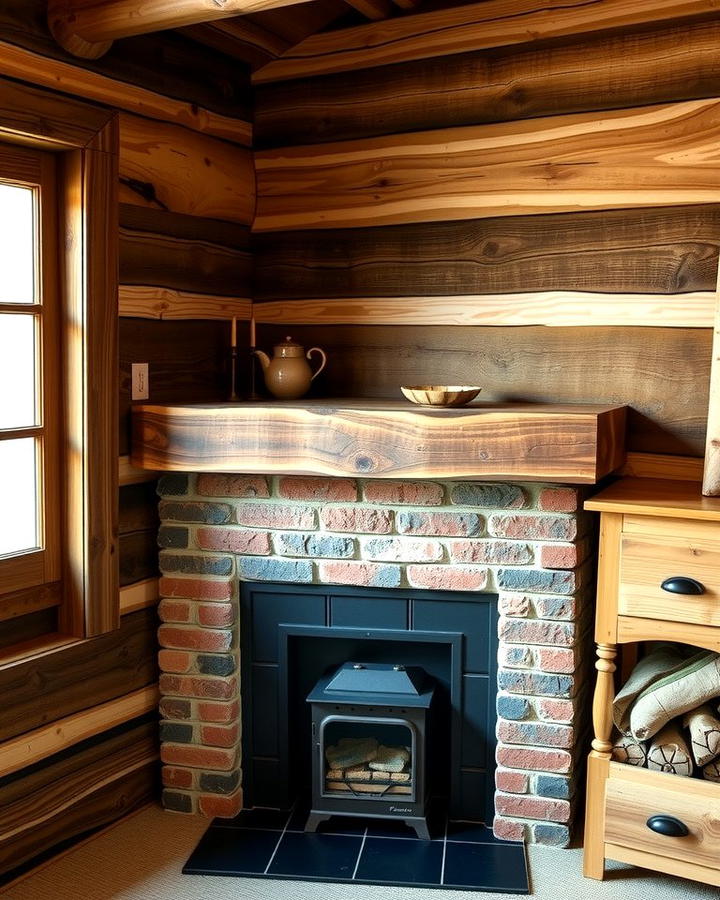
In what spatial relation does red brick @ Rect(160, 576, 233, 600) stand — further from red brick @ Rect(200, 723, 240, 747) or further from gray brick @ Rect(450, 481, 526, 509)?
gray brick @ Rect(450, 481, 526, 509)

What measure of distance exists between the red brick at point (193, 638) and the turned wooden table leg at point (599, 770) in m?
1.05

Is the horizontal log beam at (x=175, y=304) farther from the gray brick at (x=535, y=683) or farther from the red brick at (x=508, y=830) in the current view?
the red brick at (x=508, y=830)

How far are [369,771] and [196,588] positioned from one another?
721 mm

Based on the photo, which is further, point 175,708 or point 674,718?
point 175,708

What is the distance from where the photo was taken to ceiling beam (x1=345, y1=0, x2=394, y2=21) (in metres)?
2.88

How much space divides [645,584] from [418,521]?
0.63 metres

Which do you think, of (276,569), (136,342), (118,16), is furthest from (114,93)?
(276,569)

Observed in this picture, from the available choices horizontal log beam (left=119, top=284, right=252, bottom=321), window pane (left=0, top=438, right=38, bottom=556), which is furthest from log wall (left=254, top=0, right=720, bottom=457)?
window pane (left=0, top=438, right=38, bottom=556)

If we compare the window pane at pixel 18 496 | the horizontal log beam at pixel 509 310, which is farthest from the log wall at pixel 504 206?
the window pane at pixel 18 496

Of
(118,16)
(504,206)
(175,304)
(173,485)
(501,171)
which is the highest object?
(118,16)

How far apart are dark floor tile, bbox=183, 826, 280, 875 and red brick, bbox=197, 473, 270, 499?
954 mm

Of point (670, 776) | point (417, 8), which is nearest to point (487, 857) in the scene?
point (670, 776)

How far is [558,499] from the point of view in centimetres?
256

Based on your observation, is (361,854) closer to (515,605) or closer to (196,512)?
(515,605)
